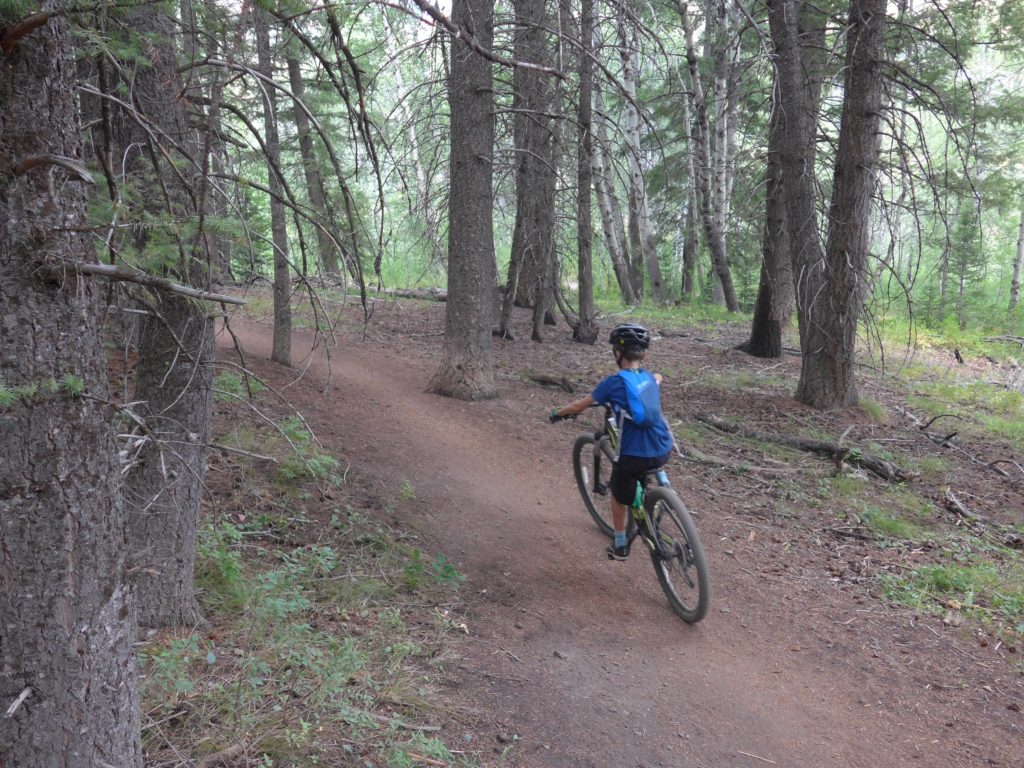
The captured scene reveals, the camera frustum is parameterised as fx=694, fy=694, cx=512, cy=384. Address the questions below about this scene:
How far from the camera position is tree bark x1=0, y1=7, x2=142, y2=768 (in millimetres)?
1910

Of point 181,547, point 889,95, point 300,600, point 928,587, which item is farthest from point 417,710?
point 889,95

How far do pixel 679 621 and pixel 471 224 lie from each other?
6.01 metres

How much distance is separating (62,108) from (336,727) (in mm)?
2898

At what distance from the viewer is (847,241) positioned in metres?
9.52

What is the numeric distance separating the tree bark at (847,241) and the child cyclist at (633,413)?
16.8 ft

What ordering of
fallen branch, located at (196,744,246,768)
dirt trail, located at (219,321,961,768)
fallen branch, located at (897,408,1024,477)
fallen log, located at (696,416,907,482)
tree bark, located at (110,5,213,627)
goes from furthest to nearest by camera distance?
fallen branch, located at (897,408,1024,477) < fallen log, located at (696,416,907,482) < dirt trail, located at (219,321,961,768) < tree bark, located at (110,5,213,627) < fallen branch, located at (196,744,246,768)

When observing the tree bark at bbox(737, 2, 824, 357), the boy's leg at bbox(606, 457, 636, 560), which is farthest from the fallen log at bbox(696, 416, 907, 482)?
the tree bark at bbox(737, 2, 824, 357)

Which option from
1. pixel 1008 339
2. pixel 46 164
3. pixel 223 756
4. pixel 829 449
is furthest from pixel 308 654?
pixel 1008 339

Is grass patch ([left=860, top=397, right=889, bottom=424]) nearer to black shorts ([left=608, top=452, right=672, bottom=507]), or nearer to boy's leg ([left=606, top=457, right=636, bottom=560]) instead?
boy's leg ([left=606, top=457, right=636, bottom=560])

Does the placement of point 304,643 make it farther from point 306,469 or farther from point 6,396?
point 6,396

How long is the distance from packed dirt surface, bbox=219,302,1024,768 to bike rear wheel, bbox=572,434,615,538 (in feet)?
0.50

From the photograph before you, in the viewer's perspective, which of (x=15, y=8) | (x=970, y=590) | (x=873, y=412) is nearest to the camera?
(x=15, y=8)

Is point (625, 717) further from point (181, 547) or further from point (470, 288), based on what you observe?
point (470, 288)

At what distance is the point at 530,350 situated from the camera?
13.6 m
